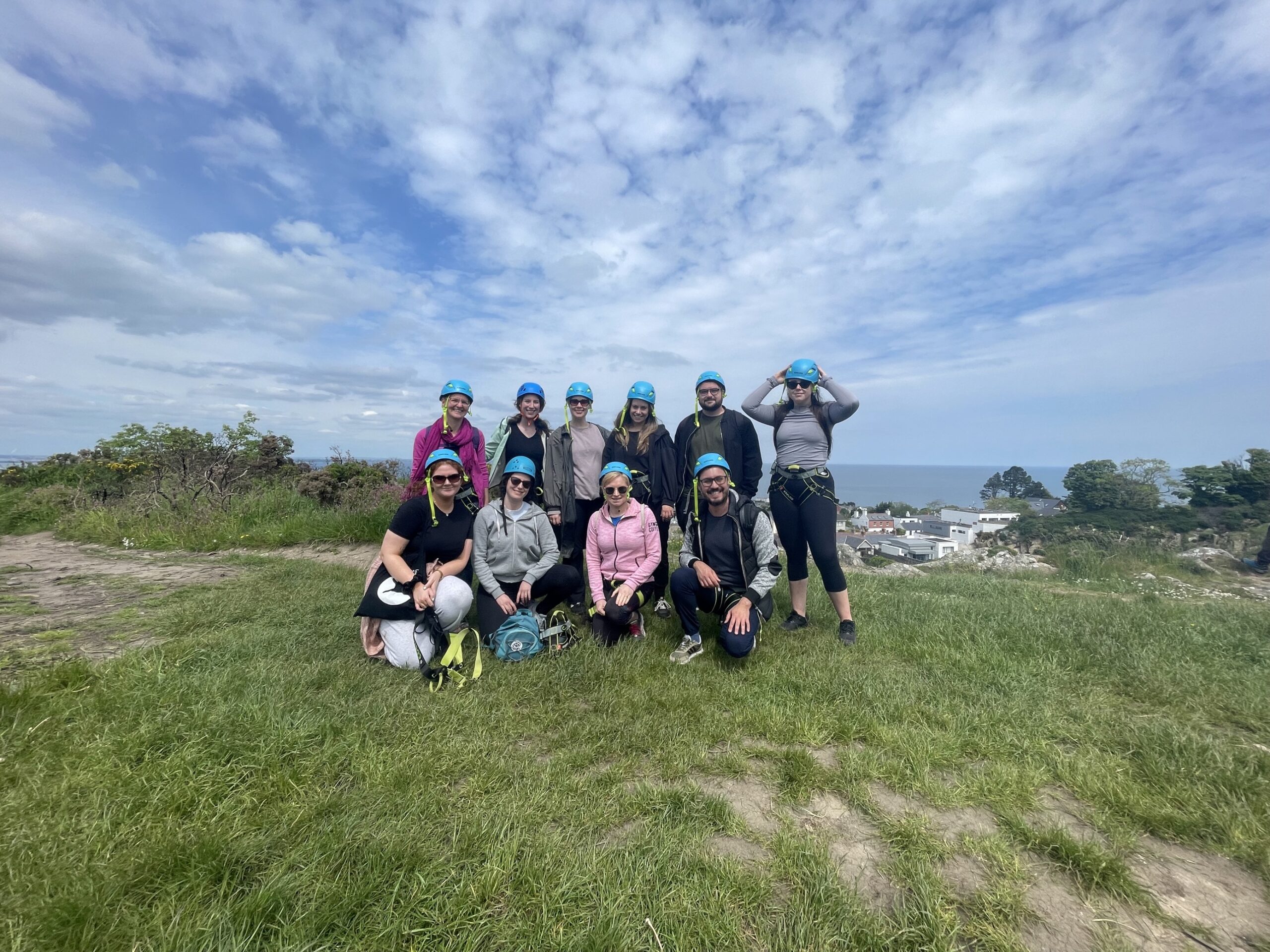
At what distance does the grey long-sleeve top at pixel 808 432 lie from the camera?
4.98 m

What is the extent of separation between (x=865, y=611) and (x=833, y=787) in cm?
342

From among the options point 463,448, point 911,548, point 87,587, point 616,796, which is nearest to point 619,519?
point 463,448

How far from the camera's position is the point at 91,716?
9.60 ft

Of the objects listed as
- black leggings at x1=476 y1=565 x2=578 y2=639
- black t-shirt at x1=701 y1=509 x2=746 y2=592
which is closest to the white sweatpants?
black leggings at x1=476 y1=565 x2=578 y2=639

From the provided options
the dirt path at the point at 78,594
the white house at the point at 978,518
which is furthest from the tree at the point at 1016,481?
the dirt path at the point at 78,594

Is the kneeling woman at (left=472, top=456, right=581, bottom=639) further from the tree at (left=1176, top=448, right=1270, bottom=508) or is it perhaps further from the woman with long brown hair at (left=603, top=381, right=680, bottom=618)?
the tree at (left=1176, top=448, right=1270, bottom=508)

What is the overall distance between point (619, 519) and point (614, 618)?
0.94 meters

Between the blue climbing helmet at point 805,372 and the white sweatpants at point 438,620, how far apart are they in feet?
12.3

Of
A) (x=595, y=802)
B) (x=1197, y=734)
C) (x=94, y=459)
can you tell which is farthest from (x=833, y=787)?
(x=94, y=459)

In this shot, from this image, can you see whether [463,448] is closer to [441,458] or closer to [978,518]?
[441,458]

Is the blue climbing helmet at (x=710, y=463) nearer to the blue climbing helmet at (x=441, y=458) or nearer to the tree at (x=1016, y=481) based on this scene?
the blue climbing helmet at (x=441, y=458)

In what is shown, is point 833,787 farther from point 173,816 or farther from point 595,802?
point 173,816

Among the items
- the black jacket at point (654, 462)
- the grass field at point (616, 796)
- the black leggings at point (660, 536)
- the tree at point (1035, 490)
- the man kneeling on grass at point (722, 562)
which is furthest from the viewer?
the tree at point (1035, 490)

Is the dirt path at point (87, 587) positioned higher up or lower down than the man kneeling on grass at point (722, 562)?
lower down
